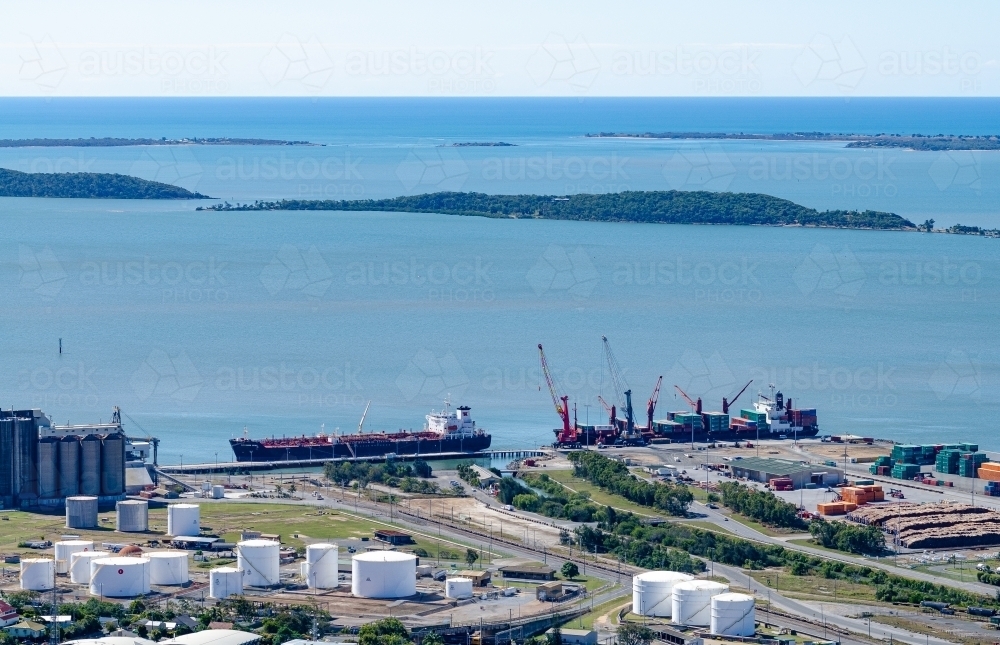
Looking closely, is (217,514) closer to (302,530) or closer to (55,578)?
(302,530)

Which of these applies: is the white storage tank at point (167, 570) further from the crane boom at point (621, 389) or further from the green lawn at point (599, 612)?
the crane boom at point (621, 389)

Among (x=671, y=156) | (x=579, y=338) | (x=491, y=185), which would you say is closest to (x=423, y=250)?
(x=579, y=338)

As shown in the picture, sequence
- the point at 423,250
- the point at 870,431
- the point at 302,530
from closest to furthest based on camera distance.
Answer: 1. the point at 302,530
2. the point at 870,431
3. the point at 423,250

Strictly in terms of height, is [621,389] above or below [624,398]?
above

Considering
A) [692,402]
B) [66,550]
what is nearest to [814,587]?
[66,550]

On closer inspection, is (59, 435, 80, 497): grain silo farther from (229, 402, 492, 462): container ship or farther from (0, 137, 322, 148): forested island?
(0, 137, 322, 148): forested island

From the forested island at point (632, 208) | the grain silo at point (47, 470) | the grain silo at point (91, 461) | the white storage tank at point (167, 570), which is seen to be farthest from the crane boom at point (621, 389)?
the forested island at point (632, 208)

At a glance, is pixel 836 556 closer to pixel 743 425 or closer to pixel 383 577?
pixel 383 577
